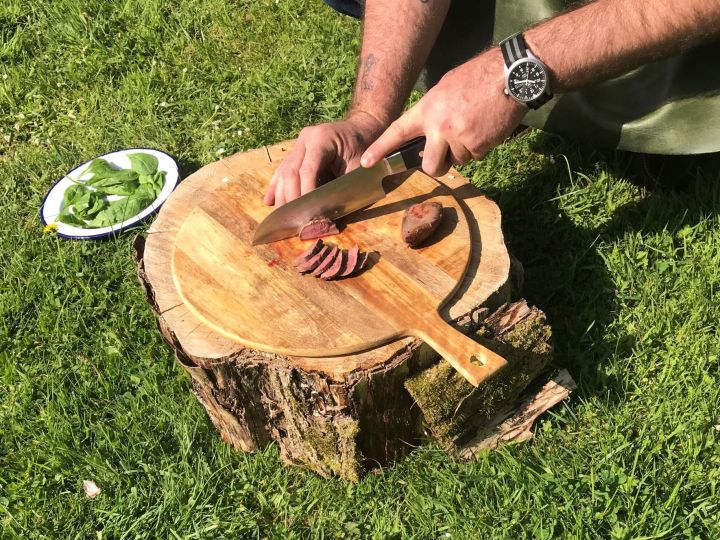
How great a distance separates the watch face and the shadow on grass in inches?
55.4

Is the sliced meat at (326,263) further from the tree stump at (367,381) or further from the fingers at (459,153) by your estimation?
the fingers at (459,153)

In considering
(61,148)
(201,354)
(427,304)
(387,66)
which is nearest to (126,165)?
(61,148)

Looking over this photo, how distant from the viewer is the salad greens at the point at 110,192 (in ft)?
16.6

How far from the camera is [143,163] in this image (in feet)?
17.4

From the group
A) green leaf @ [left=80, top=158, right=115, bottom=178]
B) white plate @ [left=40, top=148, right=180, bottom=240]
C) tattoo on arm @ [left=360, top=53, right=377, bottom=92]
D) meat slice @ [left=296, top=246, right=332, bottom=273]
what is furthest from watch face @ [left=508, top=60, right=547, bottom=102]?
green leaf @ [left=80, top=158, right=115, bottom=178]

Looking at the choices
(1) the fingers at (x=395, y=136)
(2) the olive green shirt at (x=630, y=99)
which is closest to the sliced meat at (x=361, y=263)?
(1) the fingers at (x=395, y=136)

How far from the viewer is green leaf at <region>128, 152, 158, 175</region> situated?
17.3 ft

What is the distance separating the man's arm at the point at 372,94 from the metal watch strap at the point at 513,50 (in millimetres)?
843

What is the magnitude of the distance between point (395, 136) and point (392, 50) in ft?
3.56

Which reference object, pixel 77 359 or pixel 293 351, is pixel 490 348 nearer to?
pixel 293 351

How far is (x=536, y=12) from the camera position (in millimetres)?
4582

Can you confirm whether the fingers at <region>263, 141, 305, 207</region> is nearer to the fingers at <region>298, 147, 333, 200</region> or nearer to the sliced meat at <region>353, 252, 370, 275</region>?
the fingers at <region>298, 147, 333, 200</region>

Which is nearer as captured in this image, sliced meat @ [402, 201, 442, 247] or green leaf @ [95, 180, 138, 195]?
sliced meat @ [402, 201, 442, 247]

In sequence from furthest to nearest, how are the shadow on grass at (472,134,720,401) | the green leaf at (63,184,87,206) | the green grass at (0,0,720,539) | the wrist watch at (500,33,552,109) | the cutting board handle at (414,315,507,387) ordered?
the green leaf at (63,184,87,206) → the shadow on grass at (472,134,720,401) → the green grass at (0,0,720,539) → the wrist watch at (500,33,552,109) → the cutting board handle at (414,315,507,387)
